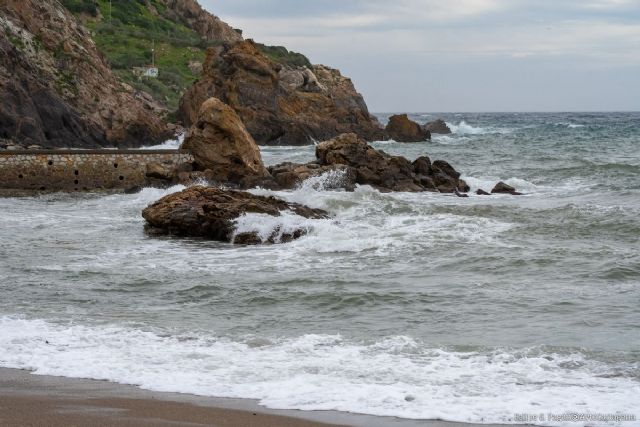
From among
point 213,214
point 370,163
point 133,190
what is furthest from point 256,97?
point 213,214

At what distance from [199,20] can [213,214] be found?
80.6 metres

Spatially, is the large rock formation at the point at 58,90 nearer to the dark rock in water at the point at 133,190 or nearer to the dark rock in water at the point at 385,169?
the dark rock in water at the point at 133,190

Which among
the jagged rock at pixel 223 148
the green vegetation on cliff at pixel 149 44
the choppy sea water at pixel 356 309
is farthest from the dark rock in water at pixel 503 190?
the green vegetation on cliff at pixel 149 44

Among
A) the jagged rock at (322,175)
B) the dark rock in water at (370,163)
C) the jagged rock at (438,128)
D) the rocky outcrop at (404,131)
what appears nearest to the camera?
the jagged rock at (322,175)

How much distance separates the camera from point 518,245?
1573 cm

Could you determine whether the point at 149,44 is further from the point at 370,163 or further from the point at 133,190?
the point at 133,190

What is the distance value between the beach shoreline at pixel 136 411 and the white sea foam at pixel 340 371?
0.18 metres

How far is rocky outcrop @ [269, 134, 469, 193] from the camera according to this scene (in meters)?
25.8

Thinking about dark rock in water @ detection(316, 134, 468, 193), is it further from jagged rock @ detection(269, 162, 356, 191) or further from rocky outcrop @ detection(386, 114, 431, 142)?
rocky outcrop @ detection(386, 114, 431, 142)

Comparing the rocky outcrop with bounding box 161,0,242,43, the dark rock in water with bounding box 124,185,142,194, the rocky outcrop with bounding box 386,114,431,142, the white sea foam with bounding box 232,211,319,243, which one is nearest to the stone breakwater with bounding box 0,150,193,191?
the dark rock in water with bounding box 124,185,142,194

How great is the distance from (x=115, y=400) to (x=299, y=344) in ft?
8.17

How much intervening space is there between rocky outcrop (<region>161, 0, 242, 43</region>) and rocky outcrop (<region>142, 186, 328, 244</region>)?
77.5 meters

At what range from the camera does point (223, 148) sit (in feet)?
85.3

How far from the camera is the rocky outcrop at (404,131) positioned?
200 ft
